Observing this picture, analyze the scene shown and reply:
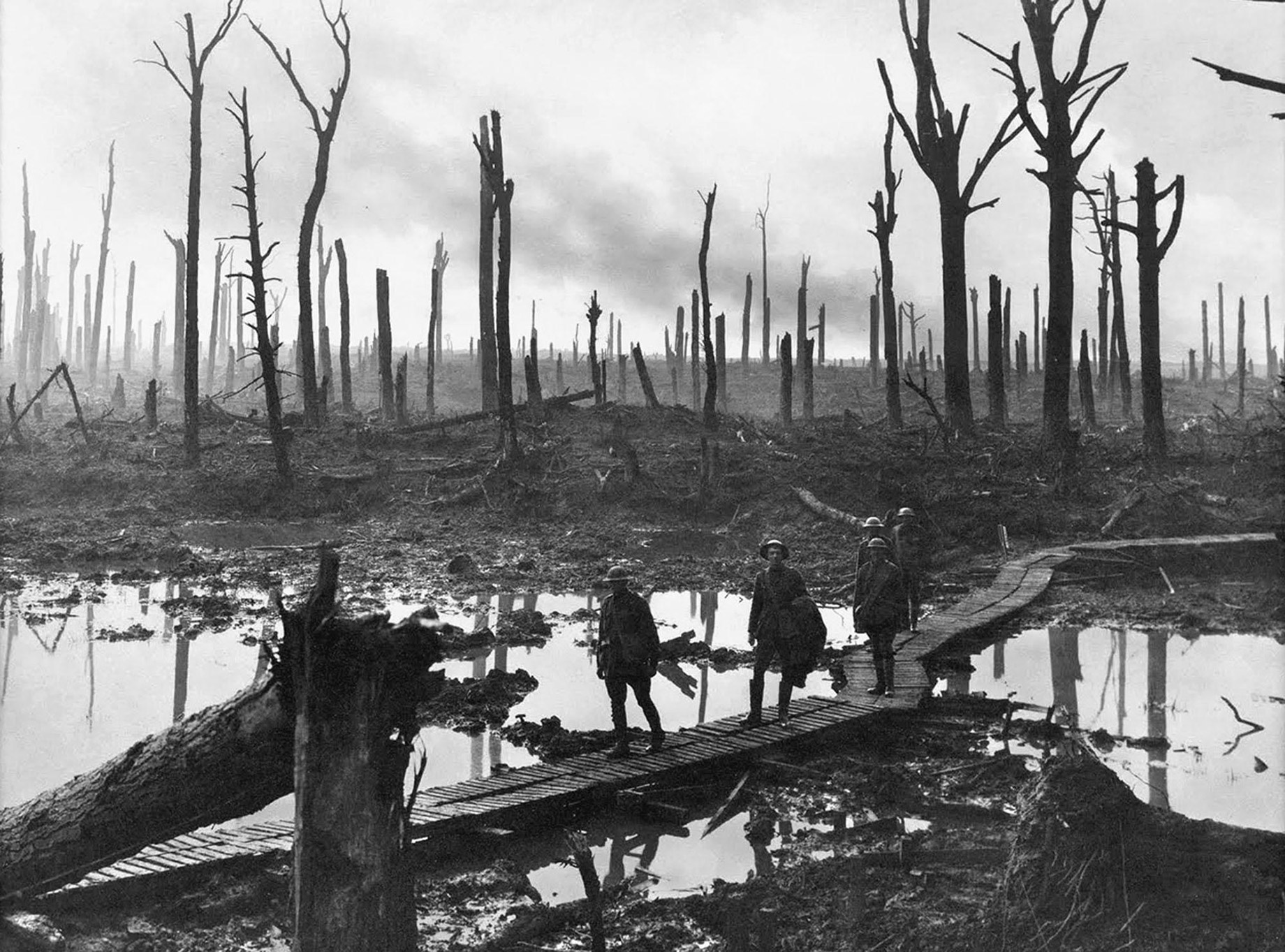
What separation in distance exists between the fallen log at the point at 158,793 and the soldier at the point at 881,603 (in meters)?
6.28

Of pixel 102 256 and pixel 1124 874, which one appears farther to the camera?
pixel 102 256

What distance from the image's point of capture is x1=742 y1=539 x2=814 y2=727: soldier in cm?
868

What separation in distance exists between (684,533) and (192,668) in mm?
10710

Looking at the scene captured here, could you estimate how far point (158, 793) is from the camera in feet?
15.0

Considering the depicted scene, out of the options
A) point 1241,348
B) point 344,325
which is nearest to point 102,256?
point 344,325

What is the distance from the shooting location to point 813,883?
5773 millimetres

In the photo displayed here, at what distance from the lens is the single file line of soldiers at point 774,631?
793cm

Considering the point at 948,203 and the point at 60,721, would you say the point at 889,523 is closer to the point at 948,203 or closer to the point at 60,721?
the point at 948,203

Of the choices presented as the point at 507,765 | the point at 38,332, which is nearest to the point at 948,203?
the point at 507,765

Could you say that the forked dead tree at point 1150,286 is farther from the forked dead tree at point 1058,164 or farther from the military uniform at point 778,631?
the military uniform at point 778,631

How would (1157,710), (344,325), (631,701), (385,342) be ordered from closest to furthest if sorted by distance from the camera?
(1157,710) < (631,701) < (385,342) < (344,325)

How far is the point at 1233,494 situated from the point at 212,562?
659 inches

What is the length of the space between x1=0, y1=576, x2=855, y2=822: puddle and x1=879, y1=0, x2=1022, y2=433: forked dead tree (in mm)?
10958

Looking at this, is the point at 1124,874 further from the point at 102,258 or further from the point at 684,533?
the point at 102,258
